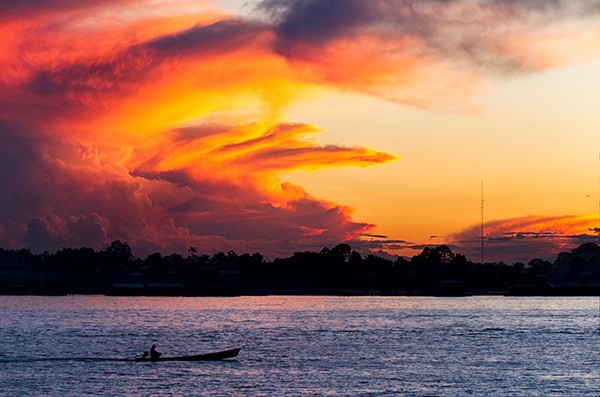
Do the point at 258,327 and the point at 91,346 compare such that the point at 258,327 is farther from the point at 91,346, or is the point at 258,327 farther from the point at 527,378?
the point at 527,378

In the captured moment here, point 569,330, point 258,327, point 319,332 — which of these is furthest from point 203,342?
point 569,330

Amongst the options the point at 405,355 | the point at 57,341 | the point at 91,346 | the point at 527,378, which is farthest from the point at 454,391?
the point at 57,341

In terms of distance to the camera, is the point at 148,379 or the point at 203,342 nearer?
Result: the point at 148,379

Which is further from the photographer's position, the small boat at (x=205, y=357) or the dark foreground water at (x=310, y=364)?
the small boat at (x=205, y=357)

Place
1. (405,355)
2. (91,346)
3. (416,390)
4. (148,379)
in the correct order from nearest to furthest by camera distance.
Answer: (416,390)
(148,379)
(405,355)
(91,346)

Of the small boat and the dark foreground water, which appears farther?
the small boat

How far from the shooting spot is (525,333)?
7259 inches

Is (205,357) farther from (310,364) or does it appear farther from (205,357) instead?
(310,364)

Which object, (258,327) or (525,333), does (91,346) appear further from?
(525,333)

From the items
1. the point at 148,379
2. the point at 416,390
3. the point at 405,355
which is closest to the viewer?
the point at 416,390

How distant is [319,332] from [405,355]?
171 ft

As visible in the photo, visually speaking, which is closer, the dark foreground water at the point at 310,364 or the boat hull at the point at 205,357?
the dark foreground water at the point at 310,364

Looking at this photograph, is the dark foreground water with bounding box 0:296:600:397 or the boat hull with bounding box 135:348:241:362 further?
the boat hull with bounding box 135:348:241:362

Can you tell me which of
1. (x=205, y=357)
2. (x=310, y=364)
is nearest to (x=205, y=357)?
(x=205, y=357)
